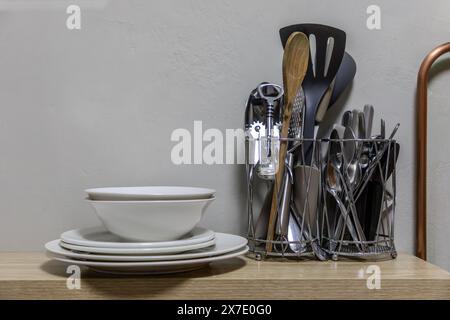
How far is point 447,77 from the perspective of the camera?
2.75 feet

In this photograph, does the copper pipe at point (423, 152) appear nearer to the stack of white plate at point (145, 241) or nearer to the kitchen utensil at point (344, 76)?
the kitchen utensil at point (344, 76)

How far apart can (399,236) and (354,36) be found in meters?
0.35

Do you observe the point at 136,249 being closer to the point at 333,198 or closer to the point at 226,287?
the point at 226,287

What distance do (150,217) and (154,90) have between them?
292 millimetres

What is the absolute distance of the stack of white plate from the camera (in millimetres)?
593

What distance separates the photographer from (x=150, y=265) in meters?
0.59

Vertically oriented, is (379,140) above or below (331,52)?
below

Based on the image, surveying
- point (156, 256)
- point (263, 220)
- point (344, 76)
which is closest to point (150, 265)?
point (156, 256)

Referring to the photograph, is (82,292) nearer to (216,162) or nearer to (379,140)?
(216,162)

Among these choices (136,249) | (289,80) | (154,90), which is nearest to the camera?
(136,249)

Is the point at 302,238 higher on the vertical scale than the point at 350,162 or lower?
lower

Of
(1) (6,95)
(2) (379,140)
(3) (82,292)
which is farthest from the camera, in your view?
(1) (6,95)

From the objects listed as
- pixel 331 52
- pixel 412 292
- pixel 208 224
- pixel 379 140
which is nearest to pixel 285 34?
pixel 331 52

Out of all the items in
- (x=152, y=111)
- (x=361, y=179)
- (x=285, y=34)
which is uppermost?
(x=285, y=34)
